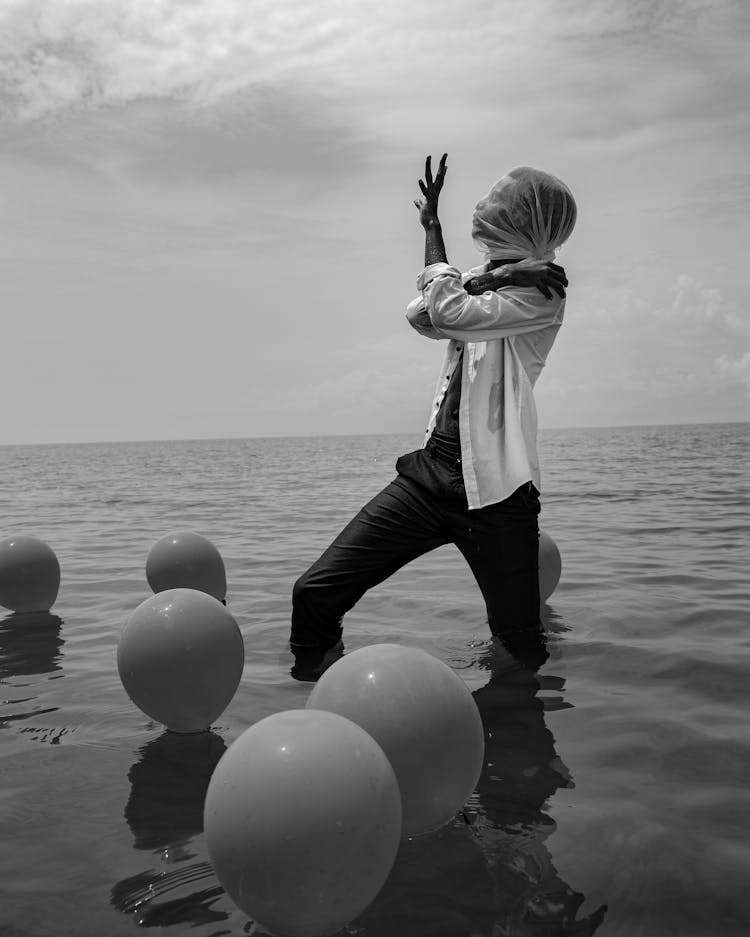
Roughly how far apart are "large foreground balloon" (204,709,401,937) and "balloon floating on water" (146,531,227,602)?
4.84 m

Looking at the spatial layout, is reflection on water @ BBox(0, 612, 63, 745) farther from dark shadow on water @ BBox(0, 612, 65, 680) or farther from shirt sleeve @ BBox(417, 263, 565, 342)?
shirt sleeve @ BBox(417, 263, 565, 342)

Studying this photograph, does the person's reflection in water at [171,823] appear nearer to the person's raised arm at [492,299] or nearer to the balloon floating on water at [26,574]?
the person's raised arm at [492,299]

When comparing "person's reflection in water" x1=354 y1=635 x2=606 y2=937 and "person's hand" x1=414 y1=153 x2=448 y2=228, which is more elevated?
"person's hand" x1=414 y1=153 x2=448 y2=228

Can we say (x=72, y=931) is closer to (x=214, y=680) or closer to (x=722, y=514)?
(x=214, y=680)

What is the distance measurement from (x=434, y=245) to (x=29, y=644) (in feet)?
13.5

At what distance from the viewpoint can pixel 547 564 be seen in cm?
675

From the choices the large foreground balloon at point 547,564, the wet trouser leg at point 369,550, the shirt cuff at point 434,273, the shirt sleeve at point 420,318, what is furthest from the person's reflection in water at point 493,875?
the large foreground balloon at point 547,564

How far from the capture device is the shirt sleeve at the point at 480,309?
4.04m

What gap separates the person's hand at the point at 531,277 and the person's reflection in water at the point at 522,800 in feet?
5.31

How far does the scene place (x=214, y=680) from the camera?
13.9 feet

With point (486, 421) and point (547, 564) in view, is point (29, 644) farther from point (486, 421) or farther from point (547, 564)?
point (486, 421)

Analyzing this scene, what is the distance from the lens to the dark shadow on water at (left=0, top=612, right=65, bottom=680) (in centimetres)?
569

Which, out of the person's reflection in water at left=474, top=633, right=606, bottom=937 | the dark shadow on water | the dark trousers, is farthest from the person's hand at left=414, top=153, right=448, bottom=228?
the dark shadow on water

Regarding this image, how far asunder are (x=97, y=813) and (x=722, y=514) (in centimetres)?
1168
